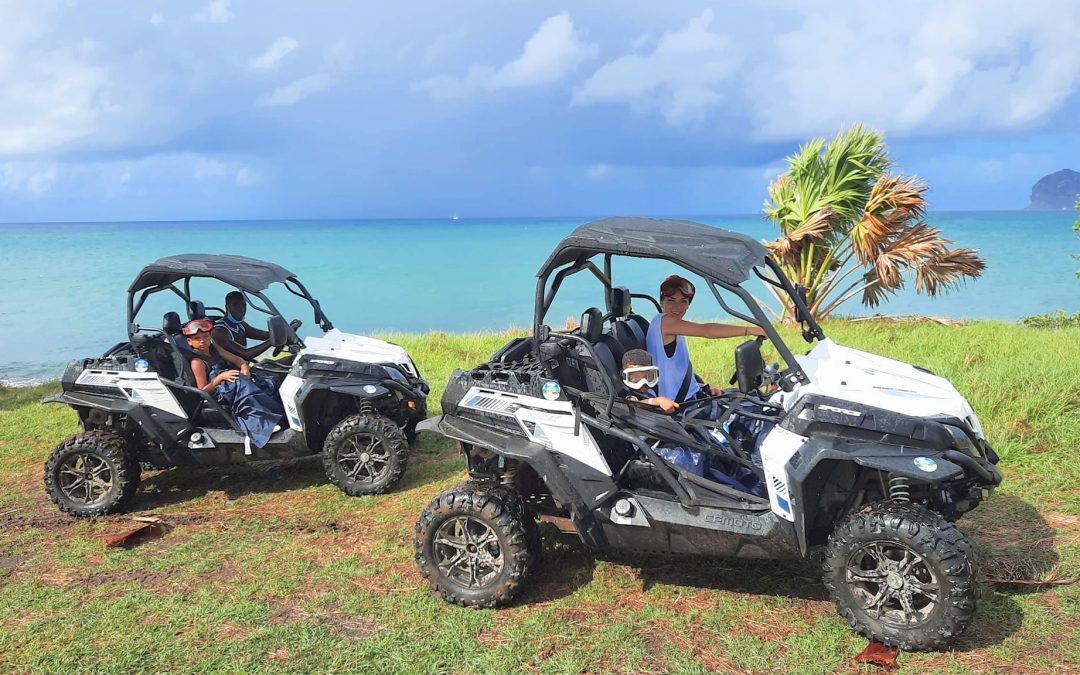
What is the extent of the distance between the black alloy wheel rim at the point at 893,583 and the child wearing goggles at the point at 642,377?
1315 mm

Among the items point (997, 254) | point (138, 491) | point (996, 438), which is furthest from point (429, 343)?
point (997, 254)

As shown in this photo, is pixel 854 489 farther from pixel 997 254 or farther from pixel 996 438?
pixel 997 254

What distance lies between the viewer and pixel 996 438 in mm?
7277

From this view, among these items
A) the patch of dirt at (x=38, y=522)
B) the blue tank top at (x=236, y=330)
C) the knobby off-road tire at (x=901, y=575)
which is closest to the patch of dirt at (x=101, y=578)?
the patch of dirt at (x=38, y=522)

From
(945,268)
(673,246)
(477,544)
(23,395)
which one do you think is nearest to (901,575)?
(673,246)

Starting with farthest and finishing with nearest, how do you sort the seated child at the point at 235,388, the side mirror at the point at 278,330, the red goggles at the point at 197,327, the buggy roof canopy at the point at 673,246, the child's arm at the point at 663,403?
1. the red goggles at the point at 197,327
2. the seated child at the point at 235,388
3. the side mirror at the point at 278,330
4. the child's arm at the point at 663,403
5. the buggy roof canopy at the point at 673,246

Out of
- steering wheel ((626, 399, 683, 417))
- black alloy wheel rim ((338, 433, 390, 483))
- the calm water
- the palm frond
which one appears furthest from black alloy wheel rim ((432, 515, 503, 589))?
the calm water

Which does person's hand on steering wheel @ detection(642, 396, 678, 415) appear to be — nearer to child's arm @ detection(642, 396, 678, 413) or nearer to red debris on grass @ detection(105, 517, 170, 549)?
child's arm @ detection(642, 396, 678, 413)

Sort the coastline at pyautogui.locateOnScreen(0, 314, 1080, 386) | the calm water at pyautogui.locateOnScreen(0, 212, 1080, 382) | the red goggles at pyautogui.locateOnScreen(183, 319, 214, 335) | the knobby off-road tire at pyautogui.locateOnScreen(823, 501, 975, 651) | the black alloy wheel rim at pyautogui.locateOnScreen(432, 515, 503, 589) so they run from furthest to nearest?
1. the calm water at pyautogui.locateOnScreen(0, 212, 1080, 382)
2. the coastline at pyautogui.locateOnScreen(0, 314, 1080, 386)
3. the red goggles at pyautogui.locateOnScreen(183, 319, 214, 335)
4. the black alloy wheel rim at pyautogui.locateOnScreen(432, 515, 503, 589)
5. the knobby off-road tire at pyautogui.locateOnScreen(823, 501, 975, 651)

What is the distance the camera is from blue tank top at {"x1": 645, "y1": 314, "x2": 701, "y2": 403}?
5.71 m

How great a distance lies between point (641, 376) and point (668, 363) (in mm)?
770

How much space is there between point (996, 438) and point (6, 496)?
28.7 ft

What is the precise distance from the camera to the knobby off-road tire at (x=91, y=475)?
6.90 m

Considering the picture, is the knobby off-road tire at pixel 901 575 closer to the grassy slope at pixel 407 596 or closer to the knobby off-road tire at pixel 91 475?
the grassy slope at pixel 407 596
